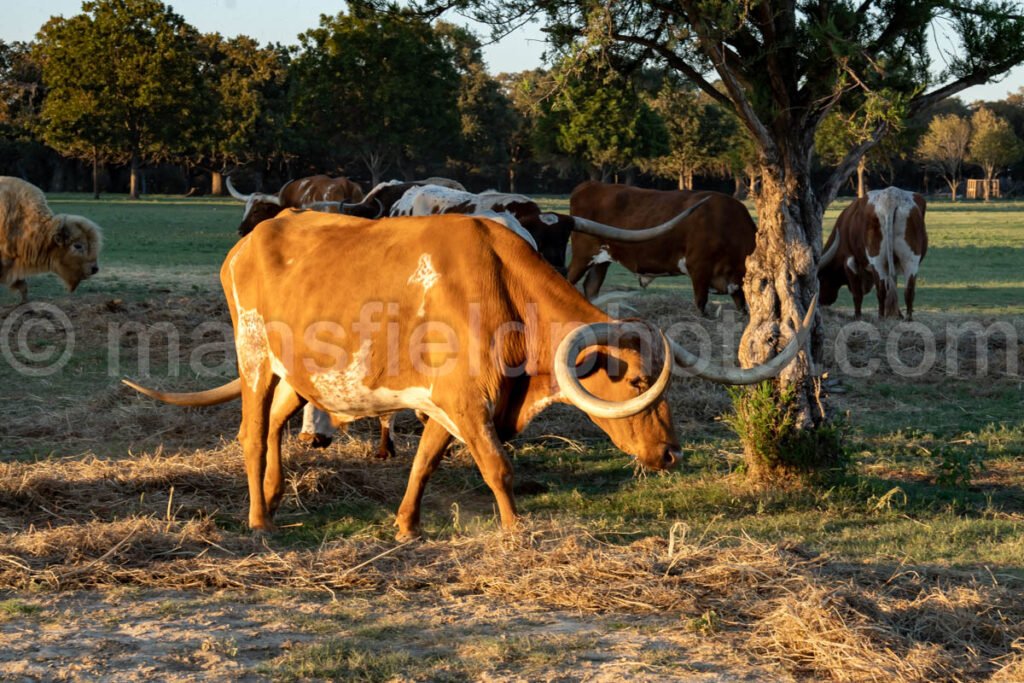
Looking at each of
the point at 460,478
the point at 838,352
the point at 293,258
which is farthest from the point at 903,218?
the point at 293,258

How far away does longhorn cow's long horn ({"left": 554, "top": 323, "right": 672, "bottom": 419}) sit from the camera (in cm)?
571

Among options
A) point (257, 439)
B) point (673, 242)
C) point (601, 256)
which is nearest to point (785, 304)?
point (257, 439)

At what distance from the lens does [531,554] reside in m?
5.63

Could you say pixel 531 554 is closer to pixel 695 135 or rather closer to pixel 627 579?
pixel 627 579

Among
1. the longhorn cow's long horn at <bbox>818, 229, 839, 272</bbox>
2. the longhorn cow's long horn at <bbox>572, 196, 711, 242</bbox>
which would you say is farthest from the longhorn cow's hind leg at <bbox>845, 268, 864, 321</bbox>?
the longhorn cow's long horn at <bbox>572, 196, 711, 242</bbox>

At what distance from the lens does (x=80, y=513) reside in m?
6.89

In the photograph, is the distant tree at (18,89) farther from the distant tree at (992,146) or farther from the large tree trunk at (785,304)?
the large tree trunk at (785,304)

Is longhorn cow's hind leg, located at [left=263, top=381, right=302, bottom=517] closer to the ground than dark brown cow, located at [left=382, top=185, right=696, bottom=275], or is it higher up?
closer to the ground

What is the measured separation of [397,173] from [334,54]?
44.4ft

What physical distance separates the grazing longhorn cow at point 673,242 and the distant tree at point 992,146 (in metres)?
69.5

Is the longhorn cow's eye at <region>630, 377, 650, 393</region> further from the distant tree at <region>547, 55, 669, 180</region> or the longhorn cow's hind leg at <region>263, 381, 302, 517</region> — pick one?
the distant tree at <region>547, 55, 669, 180</region>

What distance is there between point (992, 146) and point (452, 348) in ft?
266

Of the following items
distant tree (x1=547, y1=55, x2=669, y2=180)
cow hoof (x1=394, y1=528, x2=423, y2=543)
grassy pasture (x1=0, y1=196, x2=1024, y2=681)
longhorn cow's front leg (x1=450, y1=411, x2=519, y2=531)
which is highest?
distant tree (x1=547, y1=55, x2=669, y2=180)

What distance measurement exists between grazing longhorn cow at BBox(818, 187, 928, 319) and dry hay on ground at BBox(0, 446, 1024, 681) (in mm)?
10331
